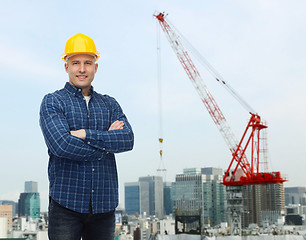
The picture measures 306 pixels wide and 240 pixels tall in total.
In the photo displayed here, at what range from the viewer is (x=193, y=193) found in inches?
5984

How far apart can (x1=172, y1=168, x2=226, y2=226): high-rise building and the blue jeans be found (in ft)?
433

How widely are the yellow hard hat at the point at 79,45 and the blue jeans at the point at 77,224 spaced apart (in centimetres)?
95

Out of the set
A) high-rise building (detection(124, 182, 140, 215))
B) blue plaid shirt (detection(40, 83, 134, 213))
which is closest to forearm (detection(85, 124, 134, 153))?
blue plaid shirt (detection(40, 83, 134, 213))

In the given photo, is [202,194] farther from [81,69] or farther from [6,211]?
[81,69]

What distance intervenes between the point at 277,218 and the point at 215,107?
77.7 metres

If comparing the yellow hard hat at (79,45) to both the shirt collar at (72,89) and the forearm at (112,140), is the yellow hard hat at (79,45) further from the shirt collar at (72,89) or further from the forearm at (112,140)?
the forearm at (112,140)

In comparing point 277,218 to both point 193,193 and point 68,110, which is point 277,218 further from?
point 68,110

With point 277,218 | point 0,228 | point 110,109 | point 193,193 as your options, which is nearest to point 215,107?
point 0,228

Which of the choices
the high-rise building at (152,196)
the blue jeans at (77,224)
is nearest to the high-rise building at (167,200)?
the high-rise building at (152,196)

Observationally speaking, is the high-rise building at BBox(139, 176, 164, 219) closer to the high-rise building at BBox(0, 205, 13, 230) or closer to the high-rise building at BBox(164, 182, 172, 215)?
the high-rise building at BBox(164, 182, 172, 215)

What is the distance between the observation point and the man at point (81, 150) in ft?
9.02

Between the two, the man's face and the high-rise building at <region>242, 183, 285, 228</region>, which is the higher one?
the man's face

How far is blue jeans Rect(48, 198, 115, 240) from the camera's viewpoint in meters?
2.76

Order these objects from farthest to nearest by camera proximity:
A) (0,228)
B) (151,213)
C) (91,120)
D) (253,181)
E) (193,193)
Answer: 1. (151,213)
2. (193,193)
3. (253,181)
4. (0,228)
5. (91,120)
